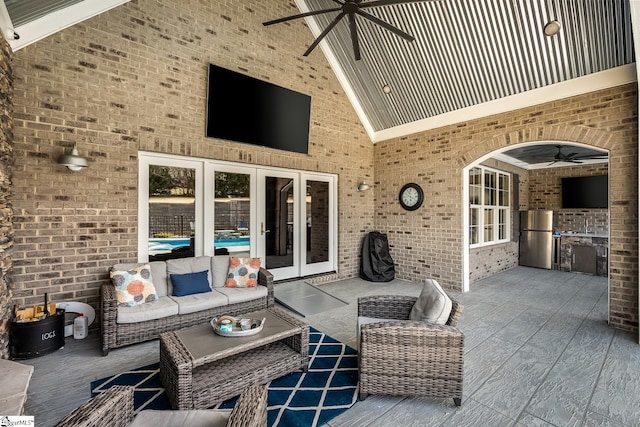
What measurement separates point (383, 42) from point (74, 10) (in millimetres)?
4650

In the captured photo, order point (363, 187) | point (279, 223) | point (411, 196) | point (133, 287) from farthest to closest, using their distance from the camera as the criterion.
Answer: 1. point (363, 187)
2. point (411, 196)
3. point (279, 223)
4. point (133, 287)

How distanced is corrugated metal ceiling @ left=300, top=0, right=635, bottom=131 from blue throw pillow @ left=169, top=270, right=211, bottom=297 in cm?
510

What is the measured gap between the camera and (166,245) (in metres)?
4.52

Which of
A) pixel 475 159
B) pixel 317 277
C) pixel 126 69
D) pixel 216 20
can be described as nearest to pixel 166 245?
pixel 126 69

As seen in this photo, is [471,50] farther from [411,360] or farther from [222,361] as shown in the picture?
[222,361]

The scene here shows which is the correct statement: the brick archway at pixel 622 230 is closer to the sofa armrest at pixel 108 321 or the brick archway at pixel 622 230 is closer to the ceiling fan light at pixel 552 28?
the ceiling fan light at pixel 552 28

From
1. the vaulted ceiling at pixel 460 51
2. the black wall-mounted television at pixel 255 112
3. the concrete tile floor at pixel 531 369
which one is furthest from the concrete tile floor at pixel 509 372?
the vaulted ceiling at pixel 460 51

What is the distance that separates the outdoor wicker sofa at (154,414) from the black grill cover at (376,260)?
17.3 feet

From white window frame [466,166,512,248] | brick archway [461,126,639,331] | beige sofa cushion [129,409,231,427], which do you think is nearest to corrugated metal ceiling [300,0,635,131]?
brick archway [461,126,639,331]

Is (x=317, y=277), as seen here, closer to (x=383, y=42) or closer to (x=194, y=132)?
(x=194, y=132)

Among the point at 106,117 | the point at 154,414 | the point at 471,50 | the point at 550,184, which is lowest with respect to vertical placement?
the point at 154,414

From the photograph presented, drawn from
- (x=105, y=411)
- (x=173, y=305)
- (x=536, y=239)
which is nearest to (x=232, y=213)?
(x=173, y=305)

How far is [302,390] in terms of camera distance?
260 cm

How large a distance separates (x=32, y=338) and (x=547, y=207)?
11.5 meters
